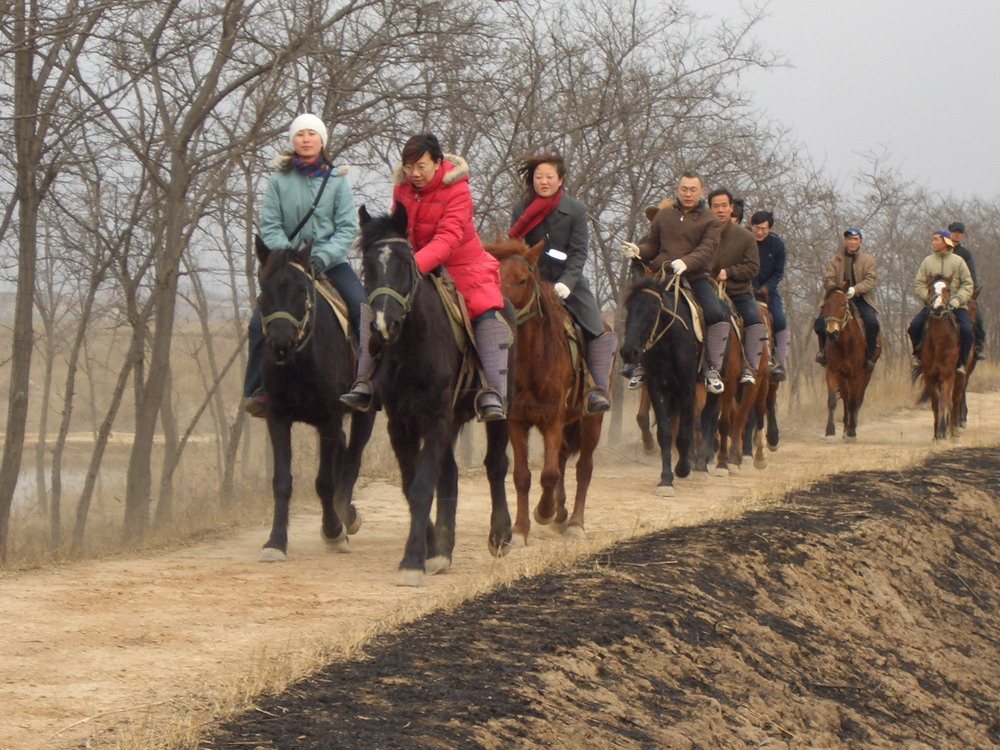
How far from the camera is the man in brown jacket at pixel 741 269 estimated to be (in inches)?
619

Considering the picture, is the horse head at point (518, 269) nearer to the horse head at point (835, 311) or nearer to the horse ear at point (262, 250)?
the horse ear at point (262, 250)

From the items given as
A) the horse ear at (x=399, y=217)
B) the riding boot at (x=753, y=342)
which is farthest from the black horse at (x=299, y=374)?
the riding boot at (x=753, y=342)

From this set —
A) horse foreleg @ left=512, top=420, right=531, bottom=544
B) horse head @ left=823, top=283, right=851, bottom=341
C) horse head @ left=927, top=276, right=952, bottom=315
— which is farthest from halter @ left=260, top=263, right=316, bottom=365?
horse head @ left=927, top=276, right=952, bottom=315

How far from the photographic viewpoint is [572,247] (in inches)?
426

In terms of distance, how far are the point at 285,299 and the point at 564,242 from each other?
102 inches

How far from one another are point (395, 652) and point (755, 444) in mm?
11696

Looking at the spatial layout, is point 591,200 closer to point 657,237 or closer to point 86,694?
point 657,237

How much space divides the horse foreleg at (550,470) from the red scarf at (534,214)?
5.11 ft

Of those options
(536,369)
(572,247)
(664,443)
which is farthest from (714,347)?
(536,369)

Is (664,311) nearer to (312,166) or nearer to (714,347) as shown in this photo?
(714,347)

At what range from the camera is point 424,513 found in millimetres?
8305

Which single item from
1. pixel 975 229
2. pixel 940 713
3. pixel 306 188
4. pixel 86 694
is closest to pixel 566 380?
pixel 306 188

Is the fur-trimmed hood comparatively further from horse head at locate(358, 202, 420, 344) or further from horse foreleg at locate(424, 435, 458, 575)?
horse foreleg at locate(424, 435, 458, 575)

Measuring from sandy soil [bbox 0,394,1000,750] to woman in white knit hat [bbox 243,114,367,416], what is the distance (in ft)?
4.53
